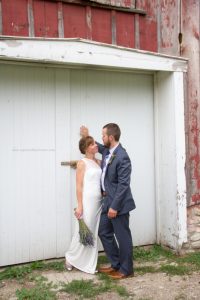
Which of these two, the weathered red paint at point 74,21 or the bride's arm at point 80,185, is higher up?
the weathered red paint at point 74,21

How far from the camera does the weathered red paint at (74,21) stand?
4883 millimetres

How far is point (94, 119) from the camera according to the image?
5305 millimetres

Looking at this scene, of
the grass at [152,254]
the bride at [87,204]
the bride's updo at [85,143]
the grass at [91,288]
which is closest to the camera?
the grass at [91,288]

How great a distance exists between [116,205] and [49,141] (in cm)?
122

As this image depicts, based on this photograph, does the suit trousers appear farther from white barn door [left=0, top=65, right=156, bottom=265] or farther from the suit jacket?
white barn door [left=0, top=65, right=156, bottom=265]

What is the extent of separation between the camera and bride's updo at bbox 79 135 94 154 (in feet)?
15.9

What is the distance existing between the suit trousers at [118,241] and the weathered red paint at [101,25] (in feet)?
7.22

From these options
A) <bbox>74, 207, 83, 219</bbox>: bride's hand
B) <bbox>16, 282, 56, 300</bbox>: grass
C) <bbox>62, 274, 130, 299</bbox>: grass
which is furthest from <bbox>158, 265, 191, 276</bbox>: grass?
<bbox>16, 282, 56, 300</bbox>: grass

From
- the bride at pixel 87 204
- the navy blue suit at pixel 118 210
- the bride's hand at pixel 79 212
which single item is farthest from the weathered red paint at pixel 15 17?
the bride's hand at pixel 79 212

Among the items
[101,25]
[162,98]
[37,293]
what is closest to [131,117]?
[162,98]

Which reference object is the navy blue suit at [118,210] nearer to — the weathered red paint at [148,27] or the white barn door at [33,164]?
the white barn door at [33,164]

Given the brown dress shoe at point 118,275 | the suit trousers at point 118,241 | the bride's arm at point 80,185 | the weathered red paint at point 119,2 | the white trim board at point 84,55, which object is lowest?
the brown dress shoe at point 118,275

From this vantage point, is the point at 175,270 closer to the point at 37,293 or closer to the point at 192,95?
the point at 37,293

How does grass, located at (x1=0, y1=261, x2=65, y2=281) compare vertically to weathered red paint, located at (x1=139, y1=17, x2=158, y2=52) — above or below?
below
